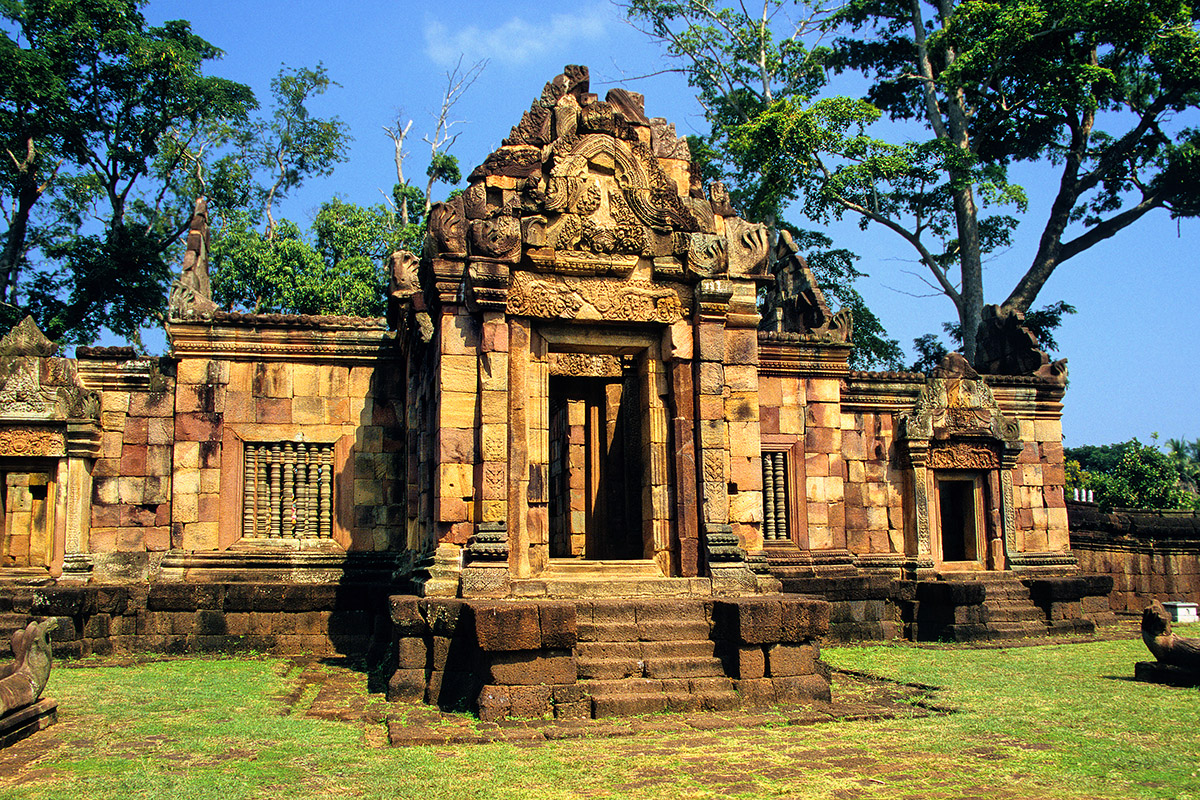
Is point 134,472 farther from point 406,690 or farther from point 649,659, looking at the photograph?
point 649,659

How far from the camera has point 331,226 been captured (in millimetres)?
25719

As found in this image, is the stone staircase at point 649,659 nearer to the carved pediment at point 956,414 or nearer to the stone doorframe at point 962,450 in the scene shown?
the stone doorframe at point 962,450

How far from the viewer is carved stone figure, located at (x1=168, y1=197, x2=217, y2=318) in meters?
13.1

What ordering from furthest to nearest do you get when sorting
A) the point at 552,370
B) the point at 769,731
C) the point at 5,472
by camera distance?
the point at 552,370 < the point at 5,472 < the point at 769,731

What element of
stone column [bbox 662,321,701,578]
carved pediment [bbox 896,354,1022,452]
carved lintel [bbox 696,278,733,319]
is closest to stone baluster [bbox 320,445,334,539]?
stone column [bbox 662,321,701,578]

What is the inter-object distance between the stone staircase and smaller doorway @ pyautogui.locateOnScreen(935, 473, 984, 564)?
7638 millimetres

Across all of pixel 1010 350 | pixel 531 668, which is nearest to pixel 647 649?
pixel 531 668

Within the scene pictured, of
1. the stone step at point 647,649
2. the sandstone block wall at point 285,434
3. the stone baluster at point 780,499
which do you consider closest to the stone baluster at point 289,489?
the sandstone block wall at point 285,434

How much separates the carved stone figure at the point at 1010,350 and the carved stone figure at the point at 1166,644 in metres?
6.96

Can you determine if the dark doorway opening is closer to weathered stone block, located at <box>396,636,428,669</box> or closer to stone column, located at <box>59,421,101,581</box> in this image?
Answer: weathered stone block, located at <box>396,636,428,669</box>

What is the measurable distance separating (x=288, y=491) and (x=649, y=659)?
6.73 m

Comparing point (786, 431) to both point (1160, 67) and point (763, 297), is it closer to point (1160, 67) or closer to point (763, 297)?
point (763, 297)

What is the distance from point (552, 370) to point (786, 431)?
11.8ft

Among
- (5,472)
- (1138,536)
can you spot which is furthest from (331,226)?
(1138,536)
